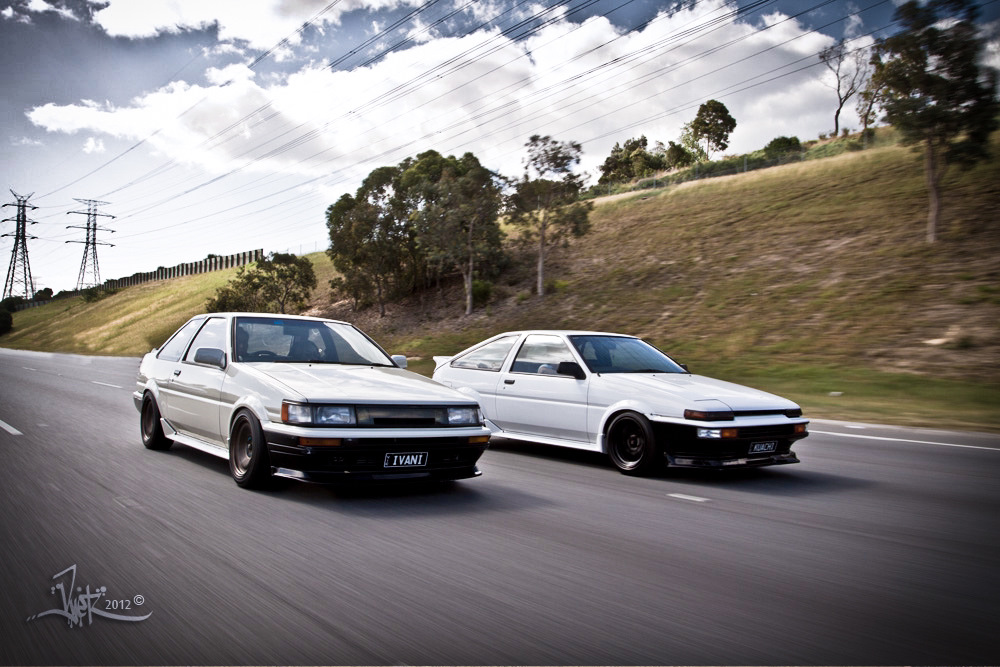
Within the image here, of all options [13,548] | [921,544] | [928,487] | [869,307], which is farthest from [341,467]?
[869,307]

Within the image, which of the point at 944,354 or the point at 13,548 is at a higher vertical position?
the point at 944,354

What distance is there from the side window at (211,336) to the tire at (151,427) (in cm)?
93

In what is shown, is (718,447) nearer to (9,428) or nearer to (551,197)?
(9,428)

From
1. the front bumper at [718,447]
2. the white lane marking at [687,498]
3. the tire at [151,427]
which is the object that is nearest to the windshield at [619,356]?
the front bumper at [718,447]

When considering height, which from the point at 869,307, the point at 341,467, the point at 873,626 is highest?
the point at 869,307

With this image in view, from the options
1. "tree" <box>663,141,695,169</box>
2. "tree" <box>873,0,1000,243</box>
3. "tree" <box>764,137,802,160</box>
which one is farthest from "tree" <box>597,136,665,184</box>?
"tree" <box>873,0,1000,243</box>

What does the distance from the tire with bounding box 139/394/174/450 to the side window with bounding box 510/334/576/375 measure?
3885 millimetres

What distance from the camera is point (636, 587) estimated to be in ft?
12.2

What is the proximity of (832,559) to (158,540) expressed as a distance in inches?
158

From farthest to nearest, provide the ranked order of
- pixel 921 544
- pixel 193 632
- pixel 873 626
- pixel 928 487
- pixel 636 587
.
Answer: pixel 928 487, pixel 921 544, pixel 636 587, pixel 873 626, pixel 193 632

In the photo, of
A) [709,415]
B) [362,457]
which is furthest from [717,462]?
[362,457]

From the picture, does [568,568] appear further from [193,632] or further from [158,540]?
[158,540]

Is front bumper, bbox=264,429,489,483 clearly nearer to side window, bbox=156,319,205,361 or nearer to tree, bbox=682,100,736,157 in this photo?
side window, bbox=156,319,205,361

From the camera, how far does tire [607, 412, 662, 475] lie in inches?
265
